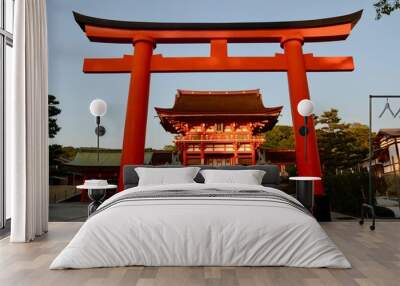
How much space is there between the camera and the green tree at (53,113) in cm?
610

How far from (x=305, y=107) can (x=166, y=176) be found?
5.86ft

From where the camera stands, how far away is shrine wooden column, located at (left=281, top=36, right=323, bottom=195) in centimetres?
513

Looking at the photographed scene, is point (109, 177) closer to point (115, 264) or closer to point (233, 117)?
point (233, 117)

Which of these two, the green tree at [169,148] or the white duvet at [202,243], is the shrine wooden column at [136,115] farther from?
the white duvet at [202,243]

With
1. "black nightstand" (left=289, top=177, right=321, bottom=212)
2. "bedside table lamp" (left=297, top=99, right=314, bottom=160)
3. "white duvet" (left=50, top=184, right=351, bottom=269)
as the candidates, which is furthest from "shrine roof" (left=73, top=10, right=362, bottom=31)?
"white duvet" (left=50, top=184, right=351, bottom=269)

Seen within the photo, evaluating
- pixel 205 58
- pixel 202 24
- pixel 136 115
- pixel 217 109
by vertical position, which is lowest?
pixel 136 115

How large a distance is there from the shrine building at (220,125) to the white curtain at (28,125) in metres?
3.03

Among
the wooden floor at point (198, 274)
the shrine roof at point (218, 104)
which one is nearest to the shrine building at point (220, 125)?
the shrine roof at point (218, 104)

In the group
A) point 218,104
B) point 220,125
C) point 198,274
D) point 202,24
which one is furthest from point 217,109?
point 198,274

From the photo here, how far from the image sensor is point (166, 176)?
4293 mm

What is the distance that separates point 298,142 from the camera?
5.21m

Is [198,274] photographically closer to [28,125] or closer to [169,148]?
[28,125]

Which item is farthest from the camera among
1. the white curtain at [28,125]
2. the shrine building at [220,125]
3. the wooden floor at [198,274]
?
the shrine building at [220,125]

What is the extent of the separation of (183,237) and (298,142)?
2862 millimetres
